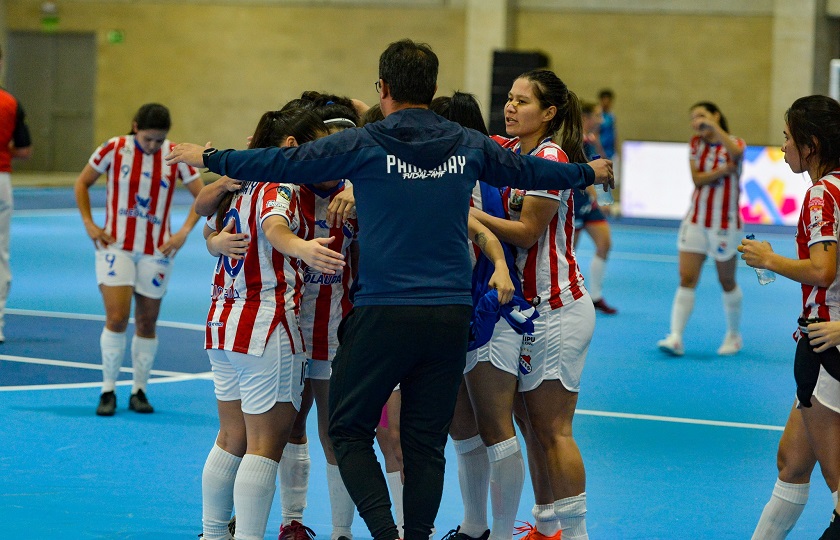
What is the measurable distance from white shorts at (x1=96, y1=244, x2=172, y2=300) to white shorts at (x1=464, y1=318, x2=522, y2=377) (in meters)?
3.18

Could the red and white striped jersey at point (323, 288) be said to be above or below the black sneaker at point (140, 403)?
above

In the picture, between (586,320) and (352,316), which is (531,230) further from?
(352,316)

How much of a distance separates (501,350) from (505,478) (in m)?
0.49

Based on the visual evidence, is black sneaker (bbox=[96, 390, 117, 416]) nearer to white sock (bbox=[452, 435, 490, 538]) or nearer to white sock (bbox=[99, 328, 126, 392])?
white sock (bbox=[99, 328, 126, 392])

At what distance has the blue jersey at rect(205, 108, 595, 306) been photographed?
3.69 metres

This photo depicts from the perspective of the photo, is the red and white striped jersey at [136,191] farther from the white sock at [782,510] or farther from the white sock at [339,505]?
the white sock at [782,510]

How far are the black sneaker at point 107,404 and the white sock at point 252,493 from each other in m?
3.08

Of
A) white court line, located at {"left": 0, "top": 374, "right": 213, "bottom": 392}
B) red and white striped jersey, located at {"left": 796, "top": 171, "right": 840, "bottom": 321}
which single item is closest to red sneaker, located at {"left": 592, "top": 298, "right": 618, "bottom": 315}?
white court line, located at {"left": 0, "top": 374, "right": 213, "bottom": 392}

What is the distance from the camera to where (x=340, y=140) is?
146 inches

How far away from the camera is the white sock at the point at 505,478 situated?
4.39 metres

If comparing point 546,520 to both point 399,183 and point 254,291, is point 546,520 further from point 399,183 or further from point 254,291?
point 399,183

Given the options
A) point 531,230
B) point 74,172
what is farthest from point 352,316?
point 74,172

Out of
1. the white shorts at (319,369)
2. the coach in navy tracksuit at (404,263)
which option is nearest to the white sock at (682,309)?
the white shorts at (319,369)

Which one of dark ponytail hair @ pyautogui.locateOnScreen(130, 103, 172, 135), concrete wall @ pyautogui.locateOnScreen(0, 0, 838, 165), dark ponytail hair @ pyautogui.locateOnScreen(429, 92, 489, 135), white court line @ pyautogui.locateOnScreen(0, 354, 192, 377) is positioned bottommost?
white court line @ pyautogui.locateOnScreen(0, 354, 192, 377)
